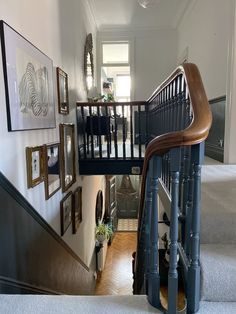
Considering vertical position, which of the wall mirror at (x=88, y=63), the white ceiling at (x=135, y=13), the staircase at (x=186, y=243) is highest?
the white ceiling at (x=135, y=13)

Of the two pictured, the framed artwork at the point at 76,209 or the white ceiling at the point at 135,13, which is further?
the white ceiling at the point at 135,13

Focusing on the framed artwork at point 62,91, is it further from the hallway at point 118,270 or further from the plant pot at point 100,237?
the hallway at point 118,270

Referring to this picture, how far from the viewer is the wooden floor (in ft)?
17.8

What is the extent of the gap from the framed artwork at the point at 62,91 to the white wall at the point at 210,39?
2.01 metres

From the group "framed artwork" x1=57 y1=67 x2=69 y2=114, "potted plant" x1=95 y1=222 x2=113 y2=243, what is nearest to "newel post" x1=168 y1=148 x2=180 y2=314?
"framed artwork" x1=57 y1=67 x2=69 y2=114

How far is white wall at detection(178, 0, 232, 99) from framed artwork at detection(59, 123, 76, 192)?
206 cm

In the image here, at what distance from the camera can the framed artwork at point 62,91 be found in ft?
10.5

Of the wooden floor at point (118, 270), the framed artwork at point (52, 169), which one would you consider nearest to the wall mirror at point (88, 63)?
the framed artwork at point (52, 169)

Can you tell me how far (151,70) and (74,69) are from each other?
265 cm

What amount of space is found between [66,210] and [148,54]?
441cm

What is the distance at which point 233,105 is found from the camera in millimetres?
2990

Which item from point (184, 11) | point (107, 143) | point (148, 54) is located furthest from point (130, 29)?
point (107, 143)

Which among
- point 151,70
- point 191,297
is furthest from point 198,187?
point 151,70

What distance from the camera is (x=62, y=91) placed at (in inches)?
132
